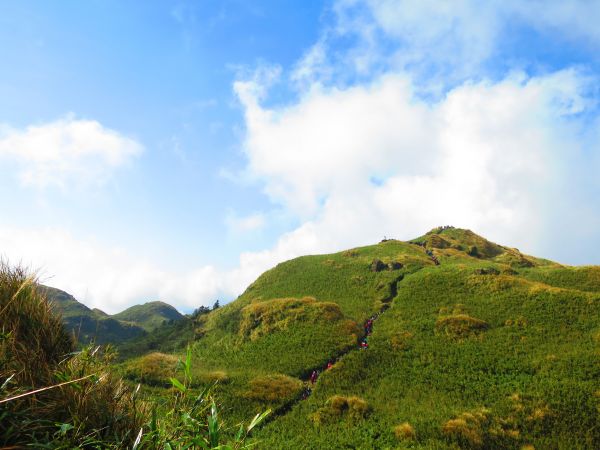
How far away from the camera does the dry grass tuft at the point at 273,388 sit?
34969 mm

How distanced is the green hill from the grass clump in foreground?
2276 cm

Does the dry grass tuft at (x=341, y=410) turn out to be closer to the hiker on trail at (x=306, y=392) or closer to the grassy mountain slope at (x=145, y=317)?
the hiker on trail at (x=306, y=392)

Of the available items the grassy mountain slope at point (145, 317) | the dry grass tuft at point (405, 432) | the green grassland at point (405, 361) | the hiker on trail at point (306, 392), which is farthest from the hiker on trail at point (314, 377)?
the grassy mountain slope at point (145, 317)

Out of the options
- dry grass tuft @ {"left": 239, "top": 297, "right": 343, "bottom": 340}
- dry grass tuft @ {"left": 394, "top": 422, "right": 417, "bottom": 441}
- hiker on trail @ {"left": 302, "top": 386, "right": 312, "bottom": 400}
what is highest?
dry grass tuft @ {"left": 239, "top": 297, "right": 343, "bottom": 340}

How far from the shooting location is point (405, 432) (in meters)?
24.5

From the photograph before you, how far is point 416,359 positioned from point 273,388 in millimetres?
16120

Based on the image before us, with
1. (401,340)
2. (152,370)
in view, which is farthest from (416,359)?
(152,370)

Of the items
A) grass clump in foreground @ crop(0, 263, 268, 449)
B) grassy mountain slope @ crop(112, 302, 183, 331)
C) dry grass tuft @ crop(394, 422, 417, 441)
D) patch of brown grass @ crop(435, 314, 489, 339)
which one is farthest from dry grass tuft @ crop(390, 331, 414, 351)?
grassy mountain slope @ crop(112, 302, 183, 331)

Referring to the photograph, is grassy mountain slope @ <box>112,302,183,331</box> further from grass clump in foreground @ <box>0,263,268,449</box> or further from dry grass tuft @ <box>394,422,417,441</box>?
grass clump in foreground @ <box>0,263,268,449</box>

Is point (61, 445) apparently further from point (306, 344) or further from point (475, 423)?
point (306, 344)

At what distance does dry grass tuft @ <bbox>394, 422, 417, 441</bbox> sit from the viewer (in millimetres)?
24120

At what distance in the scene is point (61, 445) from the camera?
4.36 metres

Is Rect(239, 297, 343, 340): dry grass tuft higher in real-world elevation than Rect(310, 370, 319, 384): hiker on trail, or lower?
higher

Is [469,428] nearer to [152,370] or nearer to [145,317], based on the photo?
[152,370]
